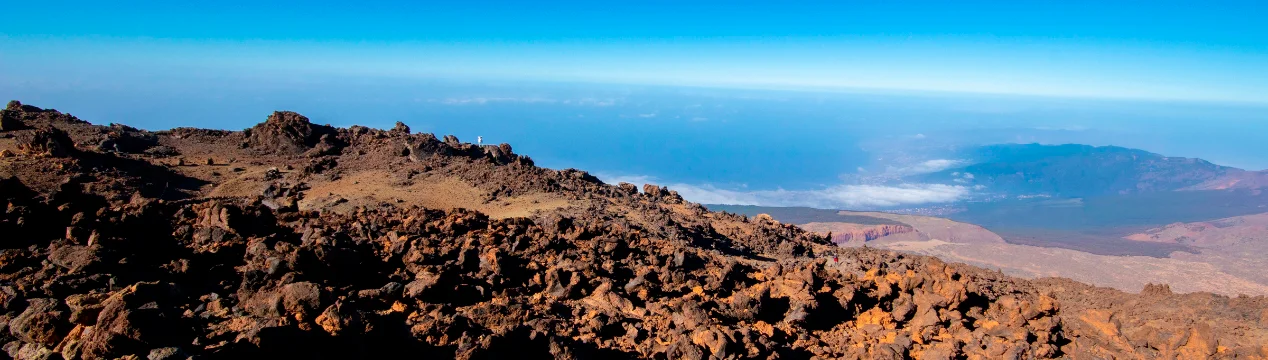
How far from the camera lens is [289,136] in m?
20.0

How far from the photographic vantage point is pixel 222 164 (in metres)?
17.5

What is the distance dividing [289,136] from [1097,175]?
177m

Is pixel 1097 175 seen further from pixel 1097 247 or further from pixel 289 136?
pixel 289 136

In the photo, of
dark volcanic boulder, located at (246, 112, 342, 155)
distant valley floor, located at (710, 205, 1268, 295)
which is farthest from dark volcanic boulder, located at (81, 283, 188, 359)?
distant valley floor, located at (710, 205, 1268, 295)

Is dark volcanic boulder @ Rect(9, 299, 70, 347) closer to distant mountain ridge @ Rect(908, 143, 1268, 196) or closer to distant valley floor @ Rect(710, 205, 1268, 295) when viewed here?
distant valley floor @ Rect(710, 205, 1268, 295)

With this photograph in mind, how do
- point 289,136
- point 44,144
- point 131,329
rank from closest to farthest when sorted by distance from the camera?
point 131,329
point 44,144
point 289,136

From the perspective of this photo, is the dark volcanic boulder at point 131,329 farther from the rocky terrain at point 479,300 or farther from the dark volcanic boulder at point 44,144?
the dark volcanic boulder at point 44,144

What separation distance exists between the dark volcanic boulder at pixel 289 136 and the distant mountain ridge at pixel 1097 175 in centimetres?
15224

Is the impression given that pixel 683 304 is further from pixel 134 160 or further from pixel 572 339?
pixel 134 160

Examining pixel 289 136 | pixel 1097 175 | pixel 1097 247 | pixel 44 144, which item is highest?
pixel 1097 175

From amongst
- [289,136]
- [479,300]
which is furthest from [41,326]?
[289,136]

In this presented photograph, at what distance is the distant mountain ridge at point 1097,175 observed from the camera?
128625 mm

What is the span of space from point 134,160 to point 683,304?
17.8 m

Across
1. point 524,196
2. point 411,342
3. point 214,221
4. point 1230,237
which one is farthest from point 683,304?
point 1230,237
